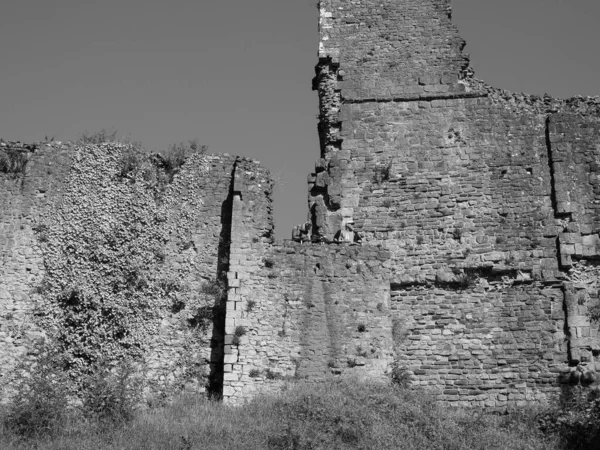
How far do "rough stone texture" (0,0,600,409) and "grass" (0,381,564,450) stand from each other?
867mm

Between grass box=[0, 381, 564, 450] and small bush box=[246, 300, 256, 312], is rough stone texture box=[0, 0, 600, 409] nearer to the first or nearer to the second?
small bush box=[246, 300, 256, 312]

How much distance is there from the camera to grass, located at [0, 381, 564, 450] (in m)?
15.2

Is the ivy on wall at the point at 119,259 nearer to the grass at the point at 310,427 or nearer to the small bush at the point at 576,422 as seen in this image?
the grass at the point at 310,427

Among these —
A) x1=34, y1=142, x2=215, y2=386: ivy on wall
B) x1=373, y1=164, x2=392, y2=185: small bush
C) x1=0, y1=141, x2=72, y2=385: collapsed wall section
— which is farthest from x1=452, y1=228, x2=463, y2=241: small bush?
x1=0, y1=141, x2=72, y2=385: collapsed wall section

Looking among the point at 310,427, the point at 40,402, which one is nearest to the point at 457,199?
the point at 310,427

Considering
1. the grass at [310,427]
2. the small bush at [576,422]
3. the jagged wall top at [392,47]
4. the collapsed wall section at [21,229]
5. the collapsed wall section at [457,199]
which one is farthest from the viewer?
the jagged wall top at [392,47]

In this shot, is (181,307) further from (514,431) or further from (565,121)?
(565,121)

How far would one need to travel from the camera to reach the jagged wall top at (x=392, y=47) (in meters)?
21.8

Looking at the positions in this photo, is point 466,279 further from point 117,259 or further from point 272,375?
point 117,259

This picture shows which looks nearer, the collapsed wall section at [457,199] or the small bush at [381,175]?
the collapsed wall section at [457,199]

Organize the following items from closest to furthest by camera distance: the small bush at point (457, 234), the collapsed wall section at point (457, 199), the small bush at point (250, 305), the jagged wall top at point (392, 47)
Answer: the small bush at point (250, 305) → the collapsed wall section at point (457, 199) → the small bush at point (457, 234) → the jagged wall top at point (392, 47)

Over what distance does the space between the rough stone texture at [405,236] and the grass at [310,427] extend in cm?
87

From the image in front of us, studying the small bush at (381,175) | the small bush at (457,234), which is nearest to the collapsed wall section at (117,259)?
the small bush at (381,175)

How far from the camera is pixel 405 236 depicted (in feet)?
66.7
